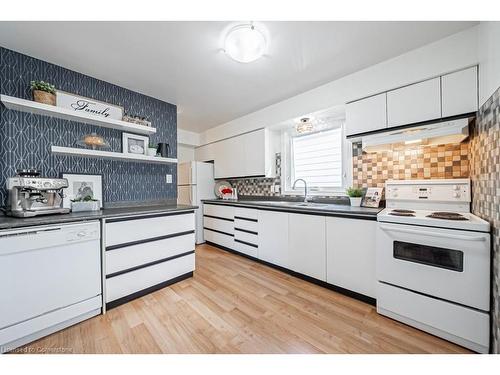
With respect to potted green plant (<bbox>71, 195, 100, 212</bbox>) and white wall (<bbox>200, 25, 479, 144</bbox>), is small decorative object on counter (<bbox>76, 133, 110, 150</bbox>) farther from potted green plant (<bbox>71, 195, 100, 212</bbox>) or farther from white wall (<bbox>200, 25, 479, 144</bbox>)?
white wall (<bbox>200, 25, 479, 144</bbox>)

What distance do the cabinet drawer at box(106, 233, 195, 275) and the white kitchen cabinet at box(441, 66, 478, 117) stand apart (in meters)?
2.68

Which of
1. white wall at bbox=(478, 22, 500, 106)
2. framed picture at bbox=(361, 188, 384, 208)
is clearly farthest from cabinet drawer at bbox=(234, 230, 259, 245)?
white wall at bbox=(478, 22, 500, 106)

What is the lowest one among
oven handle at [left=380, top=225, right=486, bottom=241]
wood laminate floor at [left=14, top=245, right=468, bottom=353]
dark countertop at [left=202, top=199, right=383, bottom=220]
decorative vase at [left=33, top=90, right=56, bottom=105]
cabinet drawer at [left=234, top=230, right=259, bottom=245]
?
wood laminate floor at [left=14, top=245, right=468, bottom=353]

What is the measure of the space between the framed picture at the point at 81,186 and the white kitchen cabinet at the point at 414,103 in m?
3.04

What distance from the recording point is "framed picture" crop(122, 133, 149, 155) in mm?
2340

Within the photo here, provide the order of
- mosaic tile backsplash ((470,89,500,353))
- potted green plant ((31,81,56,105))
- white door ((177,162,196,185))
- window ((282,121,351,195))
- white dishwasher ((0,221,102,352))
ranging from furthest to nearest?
white door ((177,162,196,185)), window ((282,121,351,195)), potted green plant ((31,81,56,105)), white dishwasher ((0,221,102,352)), mosaic tile backsplash ((470,89,500,353))

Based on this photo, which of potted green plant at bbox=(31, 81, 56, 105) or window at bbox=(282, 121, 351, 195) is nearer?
potted green plant at bbox=(31, 81, 56, 105)

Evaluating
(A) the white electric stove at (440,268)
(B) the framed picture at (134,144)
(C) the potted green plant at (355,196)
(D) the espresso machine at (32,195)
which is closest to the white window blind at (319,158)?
(C) the potted green plant at (355,196)

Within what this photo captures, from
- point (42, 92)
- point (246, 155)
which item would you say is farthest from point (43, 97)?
point (246, 155)

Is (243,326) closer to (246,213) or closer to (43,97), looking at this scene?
(246,213)

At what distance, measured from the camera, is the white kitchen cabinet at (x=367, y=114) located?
1881 mm

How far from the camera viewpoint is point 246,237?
2.89m
